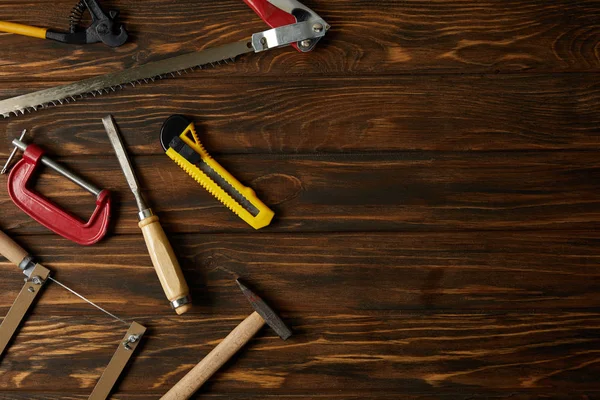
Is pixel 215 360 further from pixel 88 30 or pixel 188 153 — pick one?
pixel 88 30

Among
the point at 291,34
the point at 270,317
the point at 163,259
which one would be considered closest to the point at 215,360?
the point at 270,317

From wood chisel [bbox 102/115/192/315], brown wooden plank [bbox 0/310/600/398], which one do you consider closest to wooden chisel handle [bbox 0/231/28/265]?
brown wooden plank [bbox 0/310/600/398]

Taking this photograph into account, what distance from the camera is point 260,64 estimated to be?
1.35 metres

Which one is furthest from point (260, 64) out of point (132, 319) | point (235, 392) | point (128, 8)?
point (235, 392)

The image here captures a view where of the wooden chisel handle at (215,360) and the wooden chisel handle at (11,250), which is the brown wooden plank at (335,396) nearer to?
the wooden chisel handle at (215,360)

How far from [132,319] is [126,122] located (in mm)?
497

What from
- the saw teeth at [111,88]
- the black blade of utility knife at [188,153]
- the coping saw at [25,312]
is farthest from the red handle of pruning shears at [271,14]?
the coping saw at [25,312]

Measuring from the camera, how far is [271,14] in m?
1.31

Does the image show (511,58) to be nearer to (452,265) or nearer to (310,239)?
(452,265)

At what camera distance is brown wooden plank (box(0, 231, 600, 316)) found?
4.37 ft

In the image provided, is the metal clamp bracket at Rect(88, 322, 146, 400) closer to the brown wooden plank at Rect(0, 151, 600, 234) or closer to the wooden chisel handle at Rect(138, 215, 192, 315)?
the wooden chisel handle at Rect(138, 215, 192, 315)

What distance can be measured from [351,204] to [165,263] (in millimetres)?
475

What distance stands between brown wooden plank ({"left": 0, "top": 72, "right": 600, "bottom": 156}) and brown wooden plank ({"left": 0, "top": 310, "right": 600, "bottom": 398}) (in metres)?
0.43

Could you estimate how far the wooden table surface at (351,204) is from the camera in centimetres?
133
